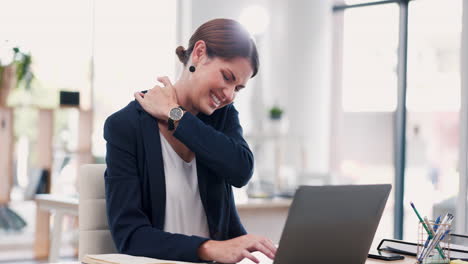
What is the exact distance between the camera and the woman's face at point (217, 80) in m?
1.58

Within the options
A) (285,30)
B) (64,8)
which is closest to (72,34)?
(64,8)

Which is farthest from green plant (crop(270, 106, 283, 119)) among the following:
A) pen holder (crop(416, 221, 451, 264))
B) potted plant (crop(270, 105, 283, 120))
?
pen holder (crop(416, 221, 451, 264))

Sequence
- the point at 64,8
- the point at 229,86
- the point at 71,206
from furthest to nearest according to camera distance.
Answer: the point at 64,8 < the point at 71,206 < the point at 229,86

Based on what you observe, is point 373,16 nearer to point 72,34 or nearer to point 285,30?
point 285,30

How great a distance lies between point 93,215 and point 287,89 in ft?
15.6

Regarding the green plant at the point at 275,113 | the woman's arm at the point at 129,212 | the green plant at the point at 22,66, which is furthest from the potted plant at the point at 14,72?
the woman's arm at the point at 129,212

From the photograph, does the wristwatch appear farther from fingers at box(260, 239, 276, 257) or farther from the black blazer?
fingers at box(260, 239, 276, 257)

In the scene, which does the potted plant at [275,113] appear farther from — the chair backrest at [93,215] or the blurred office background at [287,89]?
the chair backrest at [93,215]

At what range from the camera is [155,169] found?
160 cm

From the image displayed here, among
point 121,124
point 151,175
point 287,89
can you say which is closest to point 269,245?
point 151,175

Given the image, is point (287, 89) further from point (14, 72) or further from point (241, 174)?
point (241, 174)

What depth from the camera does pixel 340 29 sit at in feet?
21.5

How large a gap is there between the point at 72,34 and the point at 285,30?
197cm

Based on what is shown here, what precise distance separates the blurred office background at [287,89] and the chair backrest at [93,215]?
3.49 meters
